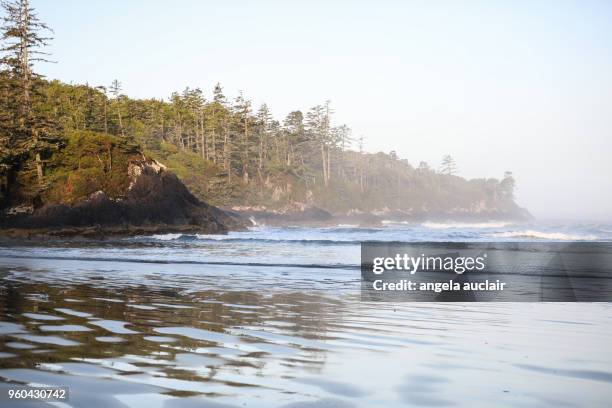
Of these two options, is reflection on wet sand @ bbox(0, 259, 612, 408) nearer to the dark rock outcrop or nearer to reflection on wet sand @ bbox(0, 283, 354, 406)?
reflection on wet sand @ bbox(0, 283, 354, 406)

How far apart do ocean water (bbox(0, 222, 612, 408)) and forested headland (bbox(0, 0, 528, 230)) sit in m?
23.4

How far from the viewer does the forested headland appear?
1277 inches

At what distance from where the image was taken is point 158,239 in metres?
30.5

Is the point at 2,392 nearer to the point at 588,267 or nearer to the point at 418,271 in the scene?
the point at 418,271

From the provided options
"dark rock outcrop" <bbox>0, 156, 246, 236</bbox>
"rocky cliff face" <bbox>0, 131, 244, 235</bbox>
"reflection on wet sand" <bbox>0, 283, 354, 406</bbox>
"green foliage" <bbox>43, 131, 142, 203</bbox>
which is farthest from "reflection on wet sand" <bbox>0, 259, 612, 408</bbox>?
"green foliage" <bbox>43, 131, 142, 203</bbox>

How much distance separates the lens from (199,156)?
77562mm

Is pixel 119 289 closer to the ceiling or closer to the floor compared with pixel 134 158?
closer to the floor

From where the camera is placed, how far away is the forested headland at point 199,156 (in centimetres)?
3244

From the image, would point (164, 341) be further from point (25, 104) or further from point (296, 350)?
point (25, 104)

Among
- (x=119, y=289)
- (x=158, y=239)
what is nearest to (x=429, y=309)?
(x=119, y=289)

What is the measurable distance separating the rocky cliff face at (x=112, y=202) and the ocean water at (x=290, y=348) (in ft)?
68.0

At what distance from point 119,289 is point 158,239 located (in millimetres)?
20457

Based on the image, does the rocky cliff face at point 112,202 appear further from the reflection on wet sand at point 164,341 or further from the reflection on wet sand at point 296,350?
the reflection on wet sand at point 164,341

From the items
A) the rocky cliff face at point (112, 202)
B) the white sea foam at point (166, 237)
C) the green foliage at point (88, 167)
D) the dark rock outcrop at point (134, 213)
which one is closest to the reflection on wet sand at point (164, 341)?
the white sea foam at point (166, 237)
